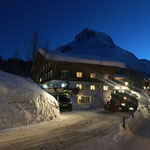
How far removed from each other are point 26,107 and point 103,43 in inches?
7434

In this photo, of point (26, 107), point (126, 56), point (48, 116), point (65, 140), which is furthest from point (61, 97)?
point (126, 56)

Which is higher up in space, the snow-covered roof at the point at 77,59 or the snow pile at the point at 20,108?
the snow-covered roof at the point at 77,59

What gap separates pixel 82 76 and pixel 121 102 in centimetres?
1713

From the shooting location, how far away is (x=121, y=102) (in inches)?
770

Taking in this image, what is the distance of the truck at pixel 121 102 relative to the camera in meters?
19.3

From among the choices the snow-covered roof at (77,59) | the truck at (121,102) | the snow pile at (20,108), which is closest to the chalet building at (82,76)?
the snow-covered roof at (77,59)

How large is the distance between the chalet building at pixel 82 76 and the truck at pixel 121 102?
1124cm

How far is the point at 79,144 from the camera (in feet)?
20.7

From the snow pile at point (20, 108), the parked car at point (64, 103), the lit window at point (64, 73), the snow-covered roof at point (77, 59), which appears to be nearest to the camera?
the snow pile at point (20, 108)

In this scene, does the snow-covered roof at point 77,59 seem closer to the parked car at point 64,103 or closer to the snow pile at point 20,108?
the parked car at point 64,103

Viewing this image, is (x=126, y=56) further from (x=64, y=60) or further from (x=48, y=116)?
(x=48, y=116)

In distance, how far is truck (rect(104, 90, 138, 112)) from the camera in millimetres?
19312

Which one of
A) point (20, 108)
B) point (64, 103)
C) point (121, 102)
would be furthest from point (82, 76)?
point (20, 108)

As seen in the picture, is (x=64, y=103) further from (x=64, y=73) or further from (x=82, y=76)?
(x=82, y=76)
